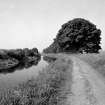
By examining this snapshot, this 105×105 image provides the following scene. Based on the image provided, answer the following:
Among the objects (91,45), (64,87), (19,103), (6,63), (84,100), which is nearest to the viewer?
(19,103)

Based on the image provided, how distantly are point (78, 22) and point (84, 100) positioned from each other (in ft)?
161

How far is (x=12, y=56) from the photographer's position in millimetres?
41844

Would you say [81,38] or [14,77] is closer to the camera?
[14,77]

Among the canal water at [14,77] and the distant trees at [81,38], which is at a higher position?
the distant trees at [81,38]

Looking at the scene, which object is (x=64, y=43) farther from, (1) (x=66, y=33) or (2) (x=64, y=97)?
(2) (x=64, y=97)

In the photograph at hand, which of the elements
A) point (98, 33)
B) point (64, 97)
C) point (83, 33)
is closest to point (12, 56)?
point (83, 33)

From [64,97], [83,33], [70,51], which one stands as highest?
[83,33]

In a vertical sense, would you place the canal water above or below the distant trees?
below

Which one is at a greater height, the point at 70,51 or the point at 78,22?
the point at 78,22

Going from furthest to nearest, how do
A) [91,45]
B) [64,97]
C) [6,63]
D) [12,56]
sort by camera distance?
[91,45], [12,56], [6,63], [64,97]

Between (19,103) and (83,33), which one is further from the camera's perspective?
(83,33)

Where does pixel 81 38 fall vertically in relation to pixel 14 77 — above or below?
above

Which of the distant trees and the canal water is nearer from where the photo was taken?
the canal water

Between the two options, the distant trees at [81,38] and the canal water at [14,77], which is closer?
the canal water at [14,77]
